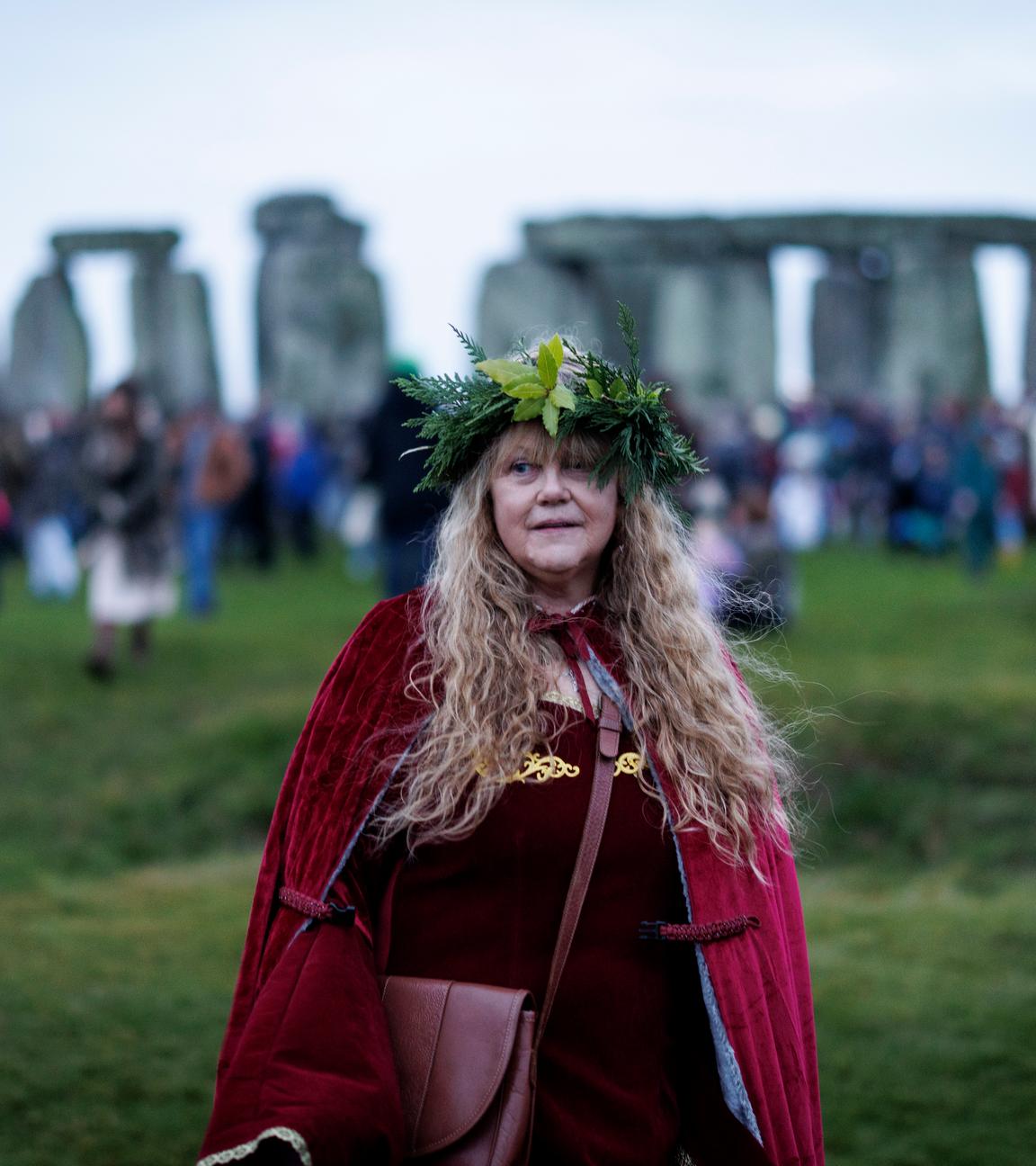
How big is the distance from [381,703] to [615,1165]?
3.02 ft

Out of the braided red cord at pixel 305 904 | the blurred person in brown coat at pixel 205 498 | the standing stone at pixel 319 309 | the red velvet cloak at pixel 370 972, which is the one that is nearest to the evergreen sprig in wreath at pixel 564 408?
the red velvet cloak at pixel 370 972

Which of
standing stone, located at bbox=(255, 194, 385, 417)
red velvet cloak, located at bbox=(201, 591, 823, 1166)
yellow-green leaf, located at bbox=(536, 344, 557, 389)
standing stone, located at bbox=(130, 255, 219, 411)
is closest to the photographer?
red velvet cloak, located at bbox=(201, 591, 823, 1166)

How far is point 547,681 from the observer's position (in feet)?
11.1

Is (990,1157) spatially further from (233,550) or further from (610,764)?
(233,550)

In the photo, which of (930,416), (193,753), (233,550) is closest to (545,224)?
(930,416)

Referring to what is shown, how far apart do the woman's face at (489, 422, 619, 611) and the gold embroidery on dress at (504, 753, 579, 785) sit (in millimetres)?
377

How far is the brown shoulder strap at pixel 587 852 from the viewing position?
316 centimetres

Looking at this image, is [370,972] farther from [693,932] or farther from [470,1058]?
[693,932]

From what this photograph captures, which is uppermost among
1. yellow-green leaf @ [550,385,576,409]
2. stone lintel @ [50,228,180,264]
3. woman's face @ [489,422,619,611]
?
stone lintel @ [50,228,180,264]

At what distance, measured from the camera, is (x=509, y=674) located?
11.0 ft

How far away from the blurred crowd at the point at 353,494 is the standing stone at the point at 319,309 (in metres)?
8.31

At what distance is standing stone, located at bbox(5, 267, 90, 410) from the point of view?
121ft

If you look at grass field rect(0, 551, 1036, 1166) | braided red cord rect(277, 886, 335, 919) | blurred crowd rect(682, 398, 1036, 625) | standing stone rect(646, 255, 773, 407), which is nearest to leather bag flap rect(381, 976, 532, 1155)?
braided red cord rect(277, 886, 335, 919)

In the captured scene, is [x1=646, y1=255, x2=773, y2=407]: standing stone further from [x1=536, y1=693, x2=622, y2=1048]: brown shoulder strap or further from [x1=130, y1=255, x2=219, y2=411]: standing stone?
[x1=536, y1=693, x2=622, y2=1048]: brown shoulder strap
